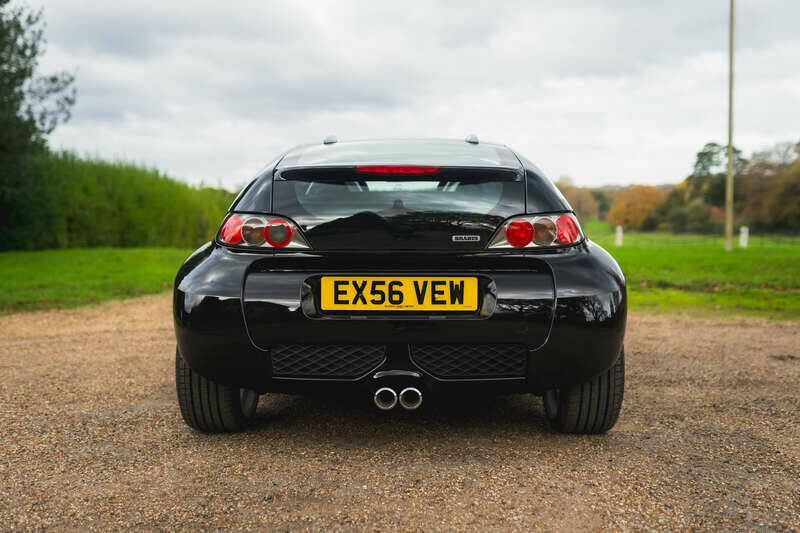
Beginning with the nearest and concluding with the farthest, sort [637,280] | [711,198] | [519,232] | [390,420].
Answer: [519,232] < [390,420] < [637,280] < [711,198]

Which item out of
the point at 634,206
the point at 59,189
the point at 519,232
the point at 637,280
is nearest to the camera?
the point at 519,232

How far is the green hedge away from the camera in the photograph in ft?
53.7

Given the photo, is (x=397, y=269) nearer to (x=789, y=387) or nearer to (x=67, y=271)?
(x=789, y=387)

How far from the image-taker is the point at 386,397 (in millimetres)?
2631

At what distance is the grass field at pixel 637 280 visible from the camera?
888 centimetres

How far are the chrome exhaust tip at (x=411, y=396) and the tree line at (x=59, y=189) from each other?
15.1 m

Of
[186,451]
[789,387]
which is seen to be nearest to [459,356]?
[186,451]

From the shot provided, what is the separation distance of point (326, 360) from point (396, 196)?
0.75m

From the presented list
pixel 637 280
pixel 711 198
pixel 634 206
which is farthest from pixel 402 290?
pixel 634 206

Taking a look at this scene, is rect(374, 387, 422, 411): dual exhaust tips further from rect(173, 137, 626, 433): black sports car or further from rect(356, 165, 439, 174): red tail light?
rect(356, 165, 439, 174): red tail light

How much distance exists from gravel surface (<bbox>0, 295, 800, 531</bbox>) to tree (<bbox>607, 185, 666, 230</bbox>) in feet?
218

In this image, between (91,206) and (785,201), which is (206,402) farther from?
(785,201)

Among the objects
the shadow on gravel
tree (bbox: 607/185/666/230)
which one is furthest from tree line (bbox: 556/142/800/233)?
the shadow on gravel

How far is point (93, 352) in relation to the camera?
17.9ft
